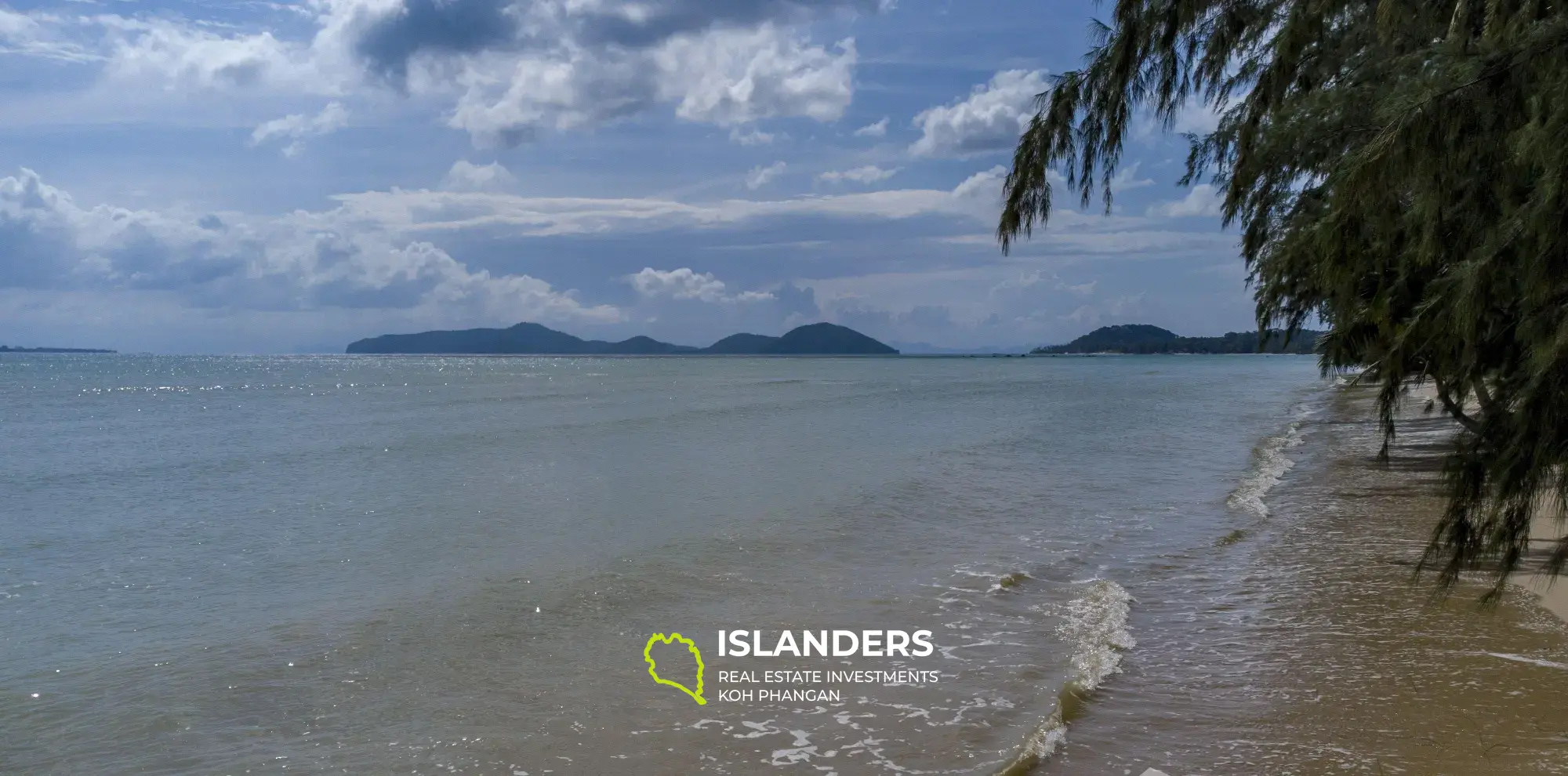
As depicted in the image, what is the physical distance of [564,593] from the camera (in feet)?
34.3

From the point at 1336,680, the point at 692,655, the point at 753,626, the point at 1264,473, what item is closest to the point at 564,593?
the point at 753,626

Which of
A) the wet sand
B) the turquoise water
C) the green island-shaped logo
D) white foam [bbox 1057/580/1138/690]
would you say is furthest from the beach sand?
the green island-shaped logo

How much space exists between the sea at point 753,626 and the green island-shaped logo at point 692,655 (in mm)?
41

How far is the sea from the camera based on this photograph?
19.7ft

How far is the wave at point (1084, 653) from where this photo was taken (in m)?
5.85

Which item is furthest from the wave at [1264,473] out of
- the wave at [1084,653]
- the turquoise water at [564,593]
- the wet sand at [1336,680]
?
the wave at [1084,653]

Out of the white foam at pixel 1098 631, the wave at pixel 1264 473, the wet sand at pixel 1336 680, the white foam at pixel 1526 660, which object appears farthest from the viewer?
the wave at pixel 1264 473

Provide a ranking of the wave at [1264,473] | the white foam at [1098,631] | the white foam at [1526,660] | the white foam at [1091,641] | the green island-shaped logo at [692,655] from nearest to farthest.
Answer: the white foam at [1091,641] → the white foam at [1526,660] → the green island-shaped logo at [692,655] → the white foam at [1098,631] → the wave at [1264,473]

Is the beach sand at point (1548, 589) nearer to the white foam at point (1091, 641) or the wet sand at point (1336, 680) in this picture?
the wet sand at point (1336, 680)

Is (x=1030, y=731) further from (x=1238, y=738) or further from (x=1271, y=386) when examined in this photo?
(x=1271, y=386)

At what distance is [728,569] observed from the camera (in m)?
11.5

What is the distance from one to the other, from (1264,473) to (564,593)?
48.2 feet

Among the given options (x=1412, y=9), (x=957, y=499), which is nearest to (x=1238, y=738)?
(x=1412, y=9)

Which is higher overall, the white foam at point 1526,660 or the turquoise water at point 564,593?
the white foam at point 1526,660
